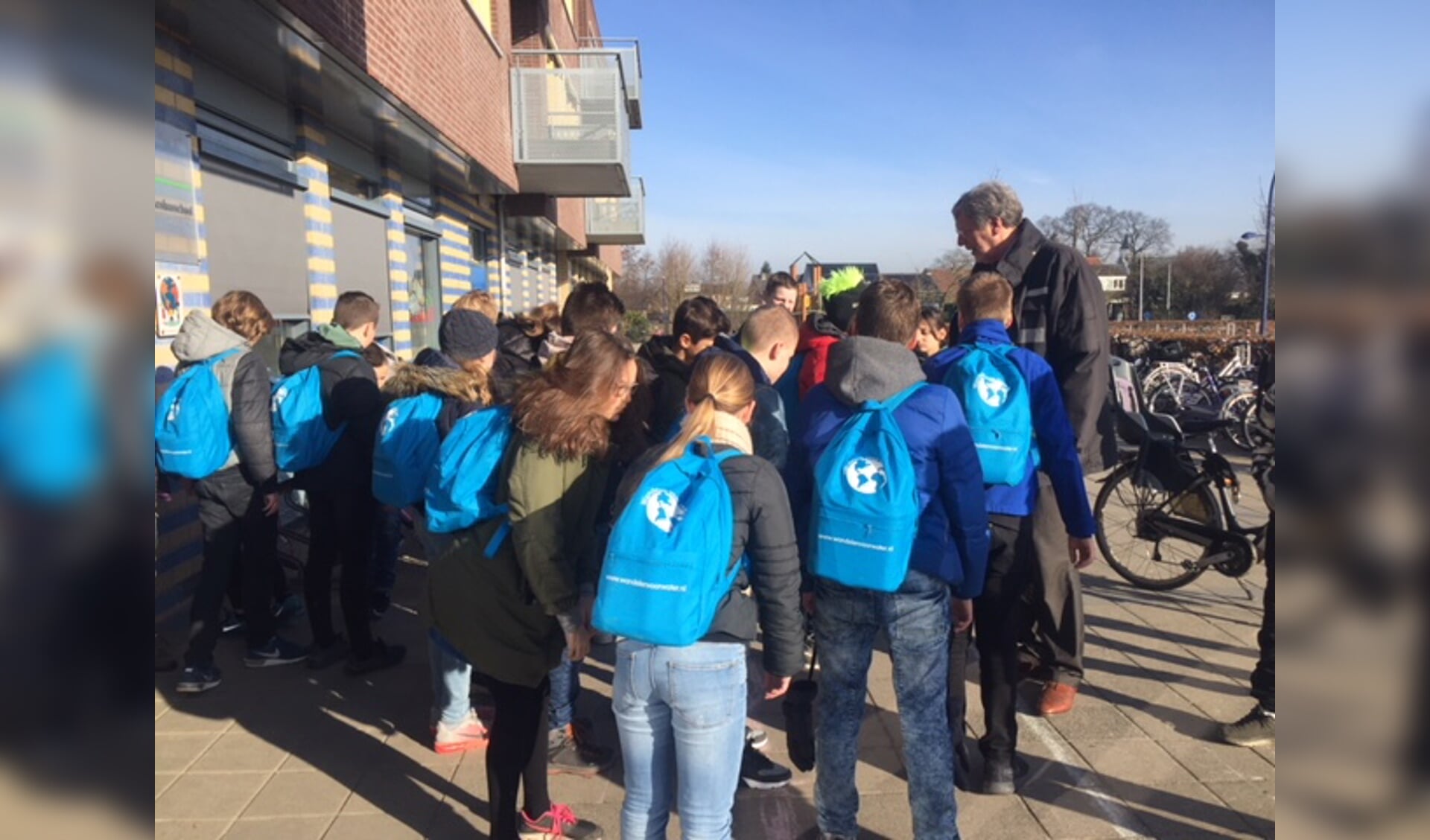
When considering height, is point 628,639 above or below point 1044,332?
below

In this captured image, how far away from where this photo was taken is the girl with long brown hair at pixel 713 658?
7.93 ft

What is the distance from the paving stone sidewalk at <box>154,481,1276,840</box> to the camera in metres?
3.33

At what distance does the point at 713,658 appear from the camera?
95.5 inches

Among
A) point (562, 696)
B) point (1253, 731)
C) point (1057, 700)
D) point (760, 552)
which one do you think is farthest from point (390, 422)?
point (1253, 731)

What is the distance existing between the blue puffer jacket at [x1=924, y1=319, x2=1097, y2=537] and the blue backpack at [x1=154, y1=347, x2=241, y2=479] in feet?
11.0


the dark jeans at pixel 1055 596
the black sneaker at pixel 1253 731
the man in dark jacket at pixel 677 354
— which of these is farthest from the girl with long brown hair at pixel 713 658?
the black sneaker at pixel 1253 731

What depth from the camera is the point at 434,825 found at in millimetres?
3334

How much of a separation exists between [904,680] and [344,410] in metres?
3.02

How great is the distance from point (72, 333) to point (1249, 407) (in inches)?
542

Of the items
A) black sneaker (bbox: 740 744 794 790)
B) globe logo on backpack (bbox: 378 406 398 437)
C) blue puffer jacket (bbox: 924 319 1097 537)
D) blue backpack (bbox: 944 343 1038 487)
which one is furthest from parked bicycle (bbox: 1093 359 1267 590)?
globe logo on backpack (bbox: 378 406 398 437)

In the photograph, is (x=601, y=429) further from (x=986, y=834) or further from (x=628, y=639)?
(x=986, y=834)

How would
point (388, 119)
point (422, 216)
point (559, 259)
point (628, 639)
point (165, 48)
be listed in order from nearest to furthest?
point (628, 639)
point (165, 48)
point (388, 119)
point (422, 216)
point (559, 259)

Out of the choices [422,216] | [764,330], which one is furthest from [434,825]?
[422,216]

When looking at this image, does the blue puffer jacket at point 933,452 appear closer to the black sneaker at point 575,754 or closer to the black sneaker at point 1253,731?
the black sneaker at point 575,754
